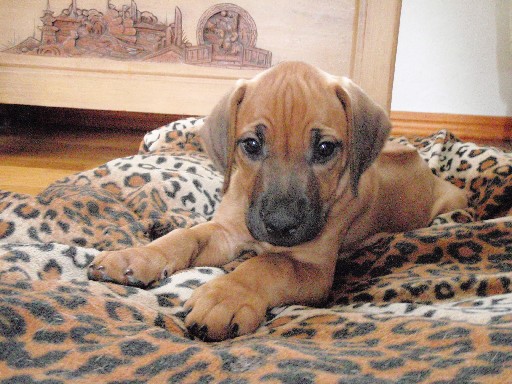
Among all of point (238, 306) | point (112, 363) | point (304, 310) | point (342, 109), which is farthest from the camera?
point (342, 109)

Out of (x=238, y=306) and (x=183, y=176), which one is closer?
(x=238, y=306)

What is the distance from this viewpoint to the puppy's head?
176 cm

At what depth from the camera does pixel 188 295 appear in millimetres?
1610

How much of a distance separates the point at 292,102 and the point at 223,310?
78 cm

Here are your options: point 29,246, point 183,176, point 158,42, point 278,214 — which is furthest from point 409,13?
point 29,246

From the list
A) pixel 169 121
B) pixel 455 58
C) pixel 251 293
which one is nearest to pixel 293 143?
pixel 251 293

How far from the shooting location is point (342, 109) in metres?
1.99

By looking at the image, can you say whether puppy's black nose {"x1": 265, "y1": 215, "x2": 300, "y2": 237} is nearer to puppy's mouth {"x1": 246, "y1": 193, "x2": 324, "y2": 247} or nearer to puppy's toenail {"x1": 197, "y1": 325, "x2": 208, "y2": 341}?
puppy's mouth {"x1": 246, "y1": 193, "x2": 324, "y2": 247}

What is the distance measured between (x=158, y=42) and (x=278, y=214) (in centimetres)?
262

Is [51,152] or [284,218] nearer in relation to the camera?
[284,218]

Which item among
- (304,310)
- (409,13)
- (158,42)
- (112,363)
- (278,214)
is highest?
(409,13)

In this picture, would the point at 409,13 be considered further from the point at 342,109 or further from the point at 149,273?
the point at 149,273

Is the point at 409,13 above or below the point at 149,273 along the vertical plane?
above

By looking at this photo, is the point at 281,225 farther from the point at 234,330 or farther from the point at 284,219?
the point at 234,330
